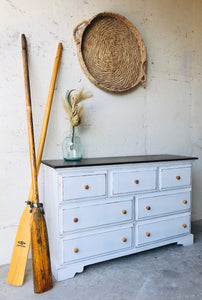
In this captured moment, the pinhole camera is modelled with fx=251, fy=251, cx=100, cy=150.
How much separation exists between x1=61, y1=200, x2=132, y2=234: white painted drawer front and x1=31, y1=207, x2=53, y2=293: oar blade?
0.17 meters

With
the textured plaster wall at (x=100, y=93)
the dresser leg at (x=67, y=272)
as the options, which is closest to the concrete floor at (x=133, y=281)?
the dresser leg at (x=67, y=272)

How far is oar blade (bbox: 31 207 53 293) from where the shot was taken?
5.50 feet

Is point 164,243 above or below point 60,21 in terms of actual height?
below

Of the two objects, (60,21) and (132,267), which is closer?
(132,267)

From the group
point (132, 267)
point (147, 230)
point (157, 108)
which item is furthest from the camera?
point (157, 108)

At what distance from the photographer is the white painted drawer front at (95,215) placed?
1.84 metres

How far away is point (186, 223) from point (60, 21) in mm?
2192

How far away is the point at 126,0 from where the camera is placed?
251 centimetres

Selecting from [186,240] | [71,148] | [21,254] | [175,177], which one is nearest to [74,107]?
[71,148]

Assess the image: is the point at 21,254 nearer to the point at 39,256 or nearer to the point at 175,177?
the point at 39,256

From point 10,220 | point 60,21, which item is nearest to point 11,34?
point 60,21

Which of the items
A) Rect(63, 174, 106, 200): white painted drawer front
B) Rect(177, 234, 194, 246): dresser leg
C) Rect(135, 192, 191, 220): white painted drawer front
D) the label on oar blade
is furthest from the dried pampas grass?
Rect(177, 234, 194, 246): dresser leg

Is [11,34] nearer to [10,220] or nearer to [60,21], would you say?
[60,21]

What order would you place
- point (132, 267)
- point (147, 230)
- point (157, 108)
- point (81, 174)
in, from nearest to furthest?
1. point (81, 174)
2. point (132, 267)
3. point (147, 230)
4. point (157, 108)
